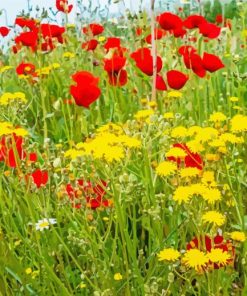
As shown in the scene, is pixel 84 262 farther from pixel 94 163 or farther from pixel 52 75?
pixel 52 75

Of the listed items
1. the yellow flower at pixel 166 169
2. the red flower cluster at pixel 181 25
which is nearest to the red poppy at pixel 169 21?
the red flower cluster at pixel 181 25

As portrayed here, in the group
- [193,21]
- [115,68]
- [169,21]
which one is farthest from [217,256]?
[193,21]

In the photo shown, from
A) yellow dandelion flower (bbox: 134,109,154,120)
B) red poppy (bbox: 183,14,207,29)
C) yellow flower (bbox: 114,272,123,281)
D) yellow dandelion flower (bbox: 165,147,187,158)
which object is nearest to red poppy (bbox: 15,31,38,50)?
red poppy (bbox: 183,14,207,29)

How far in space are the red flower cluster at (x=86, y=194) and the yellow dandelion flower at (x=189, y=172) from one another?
0.14 m

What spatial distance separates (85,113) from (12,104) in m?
0.75

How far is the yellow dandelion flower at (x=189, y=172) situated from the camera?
1414 millimetres

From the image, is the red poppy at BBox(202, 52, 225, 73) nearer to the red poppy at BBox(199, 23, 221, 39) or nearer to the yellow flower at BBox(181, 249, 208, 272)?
the red poppy at BBox(199, 23, 221, 39)

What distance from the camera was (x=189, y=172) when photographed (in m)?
1.42

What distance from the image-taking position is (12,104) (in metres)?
2.00

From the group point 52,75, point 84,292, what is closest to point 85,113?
point 52,75

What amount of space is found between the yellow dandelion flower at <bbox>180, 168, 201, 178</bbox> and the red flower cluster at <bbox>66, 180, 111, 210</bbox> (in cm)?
14

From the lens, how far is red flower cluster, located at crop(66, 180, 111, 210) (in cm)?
146

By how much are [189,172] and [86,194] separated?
0.64 feet

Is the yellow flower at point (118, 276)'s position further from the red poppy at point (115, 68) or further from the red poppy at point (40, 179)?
the red poppy at point (115, 68)
